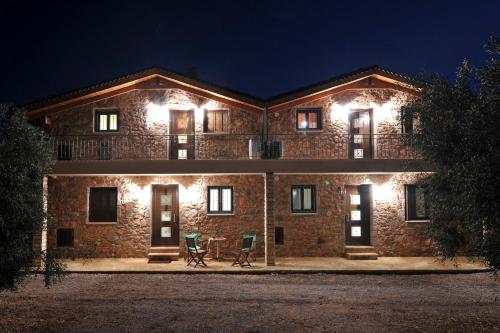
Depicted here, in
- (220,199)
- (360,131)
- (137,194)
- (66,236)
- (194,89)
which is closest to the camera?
(66,236)

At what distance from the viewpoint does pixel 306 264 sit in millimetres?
13766

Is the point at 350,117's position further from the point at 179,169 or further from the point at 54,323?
the point at 54,323

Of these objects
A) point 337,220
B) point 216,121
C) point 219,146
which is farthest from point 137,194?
point 337,220

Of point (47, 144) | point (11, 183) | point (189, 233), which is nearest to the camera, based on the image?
point (11, 183)

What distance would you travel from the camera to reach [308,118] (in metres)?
16.2

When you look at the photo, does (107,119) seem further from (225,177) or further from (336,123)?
(336,123)

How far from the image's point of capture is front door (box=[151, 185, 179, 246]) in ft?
51.7

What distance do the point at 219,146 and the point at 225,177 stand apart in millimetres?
→ 1127

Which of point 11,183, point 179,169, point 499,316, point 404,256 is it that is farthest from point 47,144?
point 404,256

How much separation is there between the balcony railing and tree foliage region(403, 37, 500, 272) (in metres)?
7.31

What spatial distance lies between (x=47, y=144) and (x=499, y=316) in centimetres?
882

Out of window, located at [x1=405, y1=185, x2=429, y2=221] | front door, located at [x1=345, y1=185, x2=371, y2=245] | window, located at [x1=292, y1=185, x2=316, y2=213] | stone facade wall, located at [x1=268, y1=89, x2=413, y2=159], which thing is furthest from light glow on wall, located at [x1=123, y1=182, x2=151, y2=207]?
window, located at [x1=405, y1=185, x2=429, y2=221]

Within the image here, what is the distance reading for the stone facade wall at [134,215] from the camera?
15.5m

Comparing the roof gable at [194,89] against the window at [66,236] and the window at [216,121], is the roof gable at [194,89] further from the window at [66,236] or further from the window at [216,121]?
the window at [66,236]
